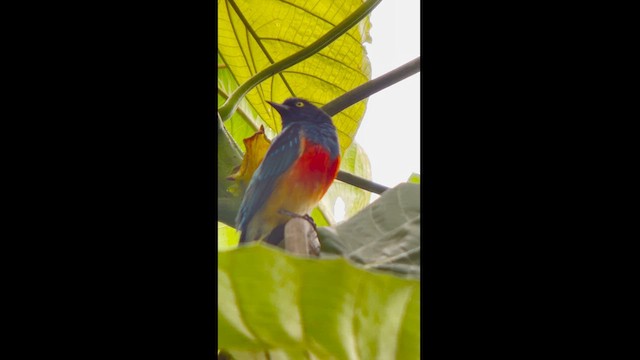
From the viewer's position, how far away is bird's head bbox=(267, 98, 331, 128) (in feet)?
4.92

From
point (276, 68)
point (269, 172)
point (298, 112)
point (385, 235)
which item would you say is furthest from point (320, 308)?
point (276, 68)

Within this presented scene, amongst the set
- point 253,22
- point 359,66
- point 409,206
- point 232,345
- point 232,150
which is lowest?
point 232,345

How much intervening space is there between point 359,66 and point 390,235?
0.34 meters

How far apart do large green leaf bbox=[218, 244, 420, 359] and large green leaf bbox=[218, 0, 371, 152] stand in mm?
261

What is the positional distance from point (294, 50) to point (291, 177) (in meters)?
0.27

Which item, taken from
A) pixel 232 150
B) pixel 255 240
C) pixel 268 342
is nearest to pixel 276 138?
pixel 232 150

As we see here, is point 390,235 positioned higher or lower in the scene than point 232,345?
higher

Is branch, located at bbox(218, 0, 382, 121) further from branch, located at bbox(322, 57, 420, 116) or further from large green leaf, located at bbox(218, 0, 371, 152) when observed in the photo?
branch, located at bbox(322, 57, 420, 116)

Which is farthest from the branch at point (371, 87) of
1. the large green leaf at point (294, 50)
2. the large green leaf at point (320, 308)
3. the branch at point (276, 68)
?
the large green leaf at point (320, 308)

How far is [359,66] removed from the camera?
59.7 inches

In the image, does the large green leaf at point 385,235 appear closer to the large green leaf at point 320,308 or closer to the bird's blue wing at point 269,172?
the large green leaf at point 320,308

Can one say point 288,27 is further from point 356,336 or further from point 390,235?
point 356,336

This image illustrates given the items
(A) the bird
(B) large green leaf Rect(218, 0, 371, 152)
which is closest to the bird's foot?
(A) the bird

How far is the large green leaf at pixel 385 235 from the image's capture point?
141cm
